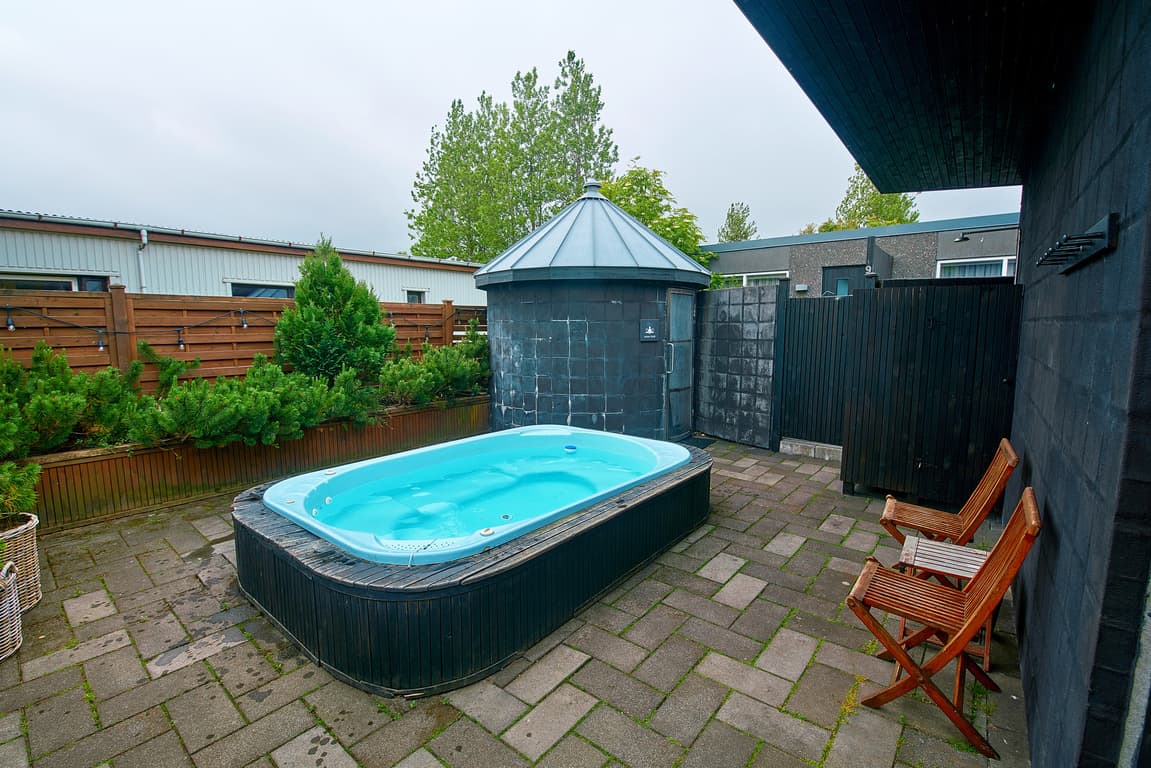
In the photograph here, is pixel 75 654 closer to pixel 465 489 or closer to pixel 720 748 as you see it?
pixel 465 489

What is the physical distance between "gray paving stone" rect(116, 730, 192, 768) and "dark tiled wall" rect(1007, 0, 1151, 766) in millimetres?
2832

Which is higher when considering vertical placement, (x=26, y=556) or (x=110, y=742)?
(x=26, y=556)

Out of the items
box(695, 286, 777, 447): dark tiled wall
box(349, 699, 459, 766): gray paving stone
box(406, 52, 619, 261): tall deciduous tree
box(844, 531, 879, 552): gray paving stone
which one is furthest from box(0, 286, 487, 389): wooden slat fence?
box(406, 52, 619, 261): tall deciduous tree

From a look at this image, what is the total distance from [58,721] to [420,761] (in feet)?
5.12

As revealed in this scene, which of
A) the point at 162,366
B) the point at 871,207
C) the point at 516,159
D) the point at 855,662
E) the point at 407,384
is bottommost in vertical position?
the point at 855,662

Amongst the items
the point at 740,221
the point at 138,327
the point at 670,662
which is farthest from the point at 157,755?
the point at 740,221

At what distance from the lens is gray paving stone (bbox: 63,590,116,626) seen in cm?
283

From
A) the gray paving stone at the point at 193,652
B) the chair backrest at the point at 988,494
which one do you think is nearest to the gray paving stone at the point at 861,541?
the chair backrest at the point at 988,494

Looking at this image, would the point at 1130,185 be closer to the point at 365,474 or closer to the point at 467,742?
the point at 467,742

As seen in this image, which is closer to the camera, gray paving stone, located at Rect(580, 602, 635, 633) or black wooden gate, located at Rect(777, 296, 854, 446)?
gray paving stone, located at Rect(580, 602, 635, 633)

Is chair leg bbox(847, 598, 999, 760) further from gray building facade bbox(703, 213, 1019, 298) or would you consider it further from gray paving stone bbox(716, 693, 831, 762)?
gray building facade bbox(703, 213, 1019, 298)

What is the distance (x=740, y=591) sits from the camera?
3.11 metres

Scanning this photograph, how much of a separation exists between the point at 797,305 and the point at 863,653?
14.7ft

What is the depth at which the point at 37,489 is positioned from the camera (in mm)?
3908
